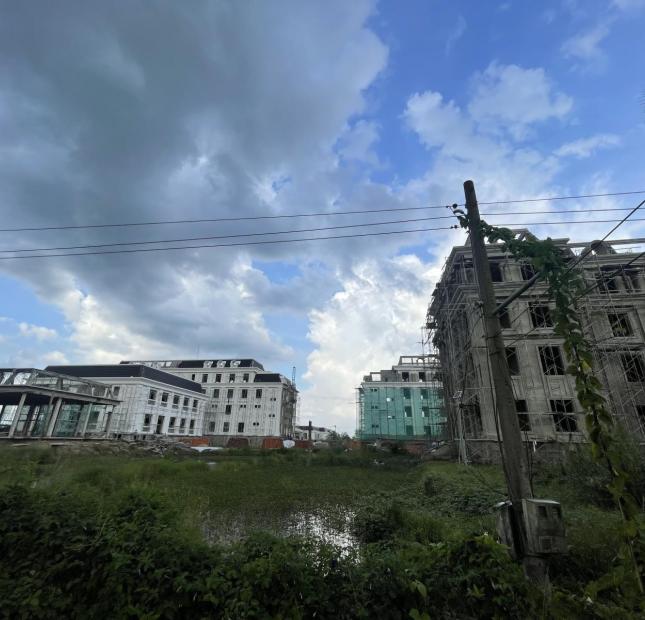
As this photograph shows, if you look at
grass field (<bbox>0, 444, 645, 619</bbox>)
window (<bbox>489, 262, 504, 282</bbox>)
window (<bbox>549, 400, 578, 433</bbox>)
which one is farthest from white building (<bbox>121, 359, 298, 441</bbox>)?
grass field (<bbox>0, 444, 645, 619</bbox>)

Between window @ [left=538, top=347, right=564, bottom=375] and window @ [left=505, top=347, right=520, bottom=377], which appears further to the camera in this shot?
window @ [left=505, top=347, right=520, bottom=377]

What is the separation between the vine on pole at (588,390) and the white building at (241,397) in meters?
55.6

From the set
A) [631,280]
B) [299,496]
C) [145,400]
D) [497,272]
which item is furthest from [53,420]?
[631,280]

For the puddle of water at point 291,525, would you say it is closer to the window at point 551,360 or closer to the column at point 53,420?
the window at point 551,360

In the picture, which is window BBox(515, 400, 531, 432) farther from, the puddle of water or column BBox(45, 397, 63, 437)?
column BBox(45, 397, 63, 437)

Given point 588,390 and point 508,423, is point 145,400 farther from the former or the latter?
point 588,390

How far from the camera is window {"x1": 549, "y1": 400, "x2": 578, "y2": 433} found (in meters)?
20.5

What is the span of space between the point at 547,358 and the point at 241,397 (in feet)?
159

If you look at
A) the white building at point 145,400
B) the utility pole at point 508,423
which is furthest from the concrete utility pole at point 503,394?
the white building at point 145,400

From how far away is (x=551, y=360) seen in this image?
2269 centimetres

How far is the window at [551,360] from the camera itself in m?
22.1

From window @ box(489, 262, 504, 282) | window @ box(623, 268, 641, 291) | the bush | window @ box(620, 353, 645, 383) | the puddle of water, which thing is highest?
window @ box(489, 262, 504, 282)

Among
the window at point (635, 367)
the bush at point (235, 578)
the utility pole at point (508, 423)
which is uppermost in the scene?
the window at point (635, 367)

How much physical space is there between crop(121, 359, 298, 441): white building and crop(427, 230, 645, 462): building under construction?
3701 cm
